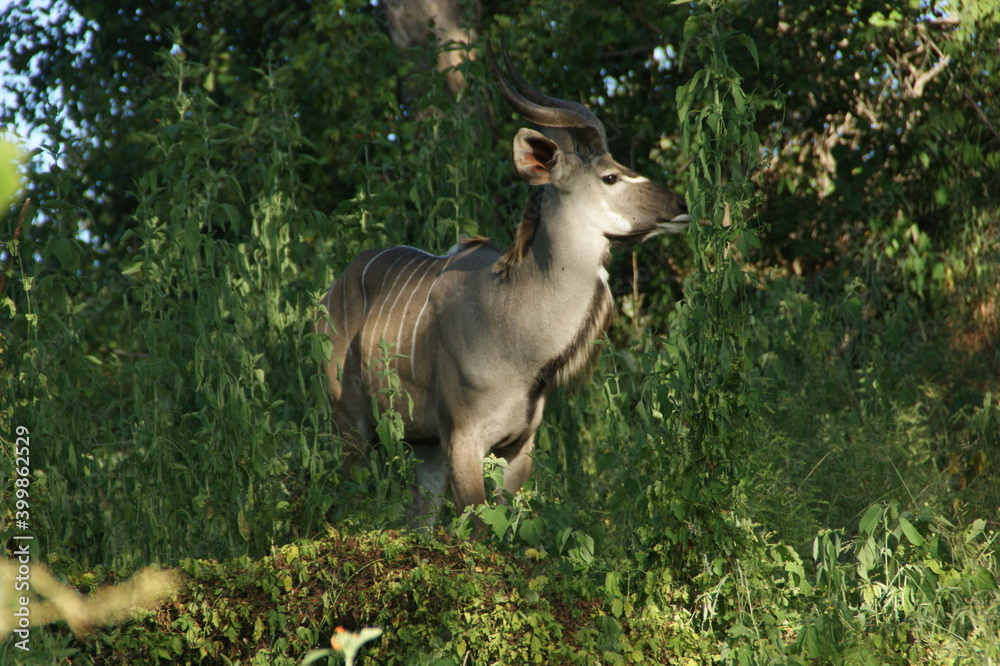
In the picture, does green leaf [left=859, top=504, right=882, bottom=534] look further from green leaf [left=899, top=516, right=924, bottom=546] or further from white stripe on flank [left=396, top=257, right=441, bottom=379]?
white stripe on flank [left=396, top=257, right=441, bottom=379]

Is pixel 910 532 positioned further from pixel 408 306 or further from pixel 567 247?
pixel 408 306

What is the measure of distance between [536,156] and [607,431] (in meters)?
1.15

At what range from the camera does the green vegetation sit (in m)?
2.99

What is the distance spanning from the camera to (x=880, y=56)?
6.99m

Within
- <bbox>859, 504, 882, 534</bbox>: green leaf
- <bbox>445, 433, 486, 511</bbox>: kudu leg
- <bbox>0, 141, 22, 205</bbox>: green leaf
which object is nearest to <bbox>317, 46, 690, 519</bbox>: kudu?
<bbox>445, 433, 486, 511</bbox>: kudu leg

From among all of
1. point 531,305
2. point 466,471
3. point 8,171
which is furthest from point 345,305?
point 8,171

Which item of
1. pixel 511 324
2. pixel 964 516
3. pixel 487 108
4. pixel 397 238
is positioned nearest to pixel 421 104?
pixel 397 238

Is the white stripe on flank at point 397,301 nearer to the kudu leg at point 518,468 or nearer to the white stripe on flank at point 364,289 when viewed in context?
the white stripe on flank at point 364,289

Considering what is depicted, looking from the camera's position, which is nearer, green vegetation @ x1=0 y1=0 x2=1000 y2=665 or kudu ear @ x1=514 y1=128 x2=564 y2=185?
green vegetation @ x1=0 y1=0 x2=1000 y2=665

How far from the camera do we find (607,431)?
4086 millimetres

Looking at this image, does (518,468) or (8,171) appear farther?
(518,468)

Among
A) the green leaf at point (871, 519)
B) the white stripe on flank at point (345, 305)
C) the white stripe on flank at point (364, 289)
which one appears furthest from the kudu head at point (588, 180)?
the green leaf at point (871, 519)

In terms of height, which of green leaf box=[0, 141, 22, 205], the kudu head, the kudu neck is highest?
green leaf box=[0, 141, 22, 205]

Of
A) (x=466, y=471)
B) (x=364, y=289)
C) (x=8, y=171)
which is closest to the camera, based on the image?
(x=8, y=171)
